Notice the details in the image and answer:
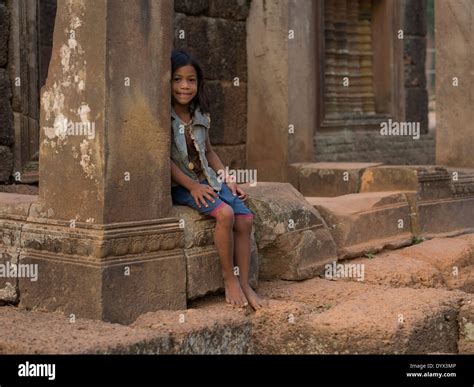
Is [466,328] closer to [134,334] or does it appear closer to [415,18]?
[134,334]

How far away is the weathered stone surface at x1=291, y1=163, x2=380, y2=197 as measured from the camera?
27.1ft

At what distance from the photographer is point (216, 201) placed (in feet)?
16.9

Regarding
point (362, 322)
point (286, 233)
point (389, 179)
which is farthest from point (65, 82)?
point (389, 179)

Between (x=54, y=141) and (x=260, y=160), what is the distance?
17.4 feet

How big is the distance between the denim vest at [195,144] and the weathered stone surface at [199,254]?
249 millimetres

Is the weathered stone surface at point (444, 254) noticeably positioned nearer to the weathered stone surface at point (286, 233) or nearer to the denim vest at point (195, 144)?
the weathered stone surface at point (286, 233)

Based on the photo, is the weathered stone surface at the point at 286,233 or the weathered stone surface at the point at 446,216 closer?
the weathered stone surface at the point at 286,233

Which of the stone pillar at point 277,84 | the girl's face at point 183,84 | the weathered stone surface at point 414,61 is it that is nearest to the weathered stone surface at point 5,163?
the girl's face at point 183,84

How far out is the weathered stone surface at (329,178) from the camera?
A: 27.1ft

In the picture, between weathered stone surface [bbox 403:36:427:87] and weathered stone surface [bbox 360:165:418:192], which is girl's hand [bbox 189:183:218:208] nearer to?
weathered stone surface [bbox 360:165:418:192]

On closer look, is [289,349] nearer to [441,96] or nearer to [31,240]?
[31,240]

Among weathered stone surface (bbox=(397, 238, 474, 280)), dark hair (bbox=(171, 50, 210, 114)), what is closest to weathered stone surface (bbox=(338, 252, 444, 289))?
weathered stone surface (bbox=(397, 238, 474, 280))

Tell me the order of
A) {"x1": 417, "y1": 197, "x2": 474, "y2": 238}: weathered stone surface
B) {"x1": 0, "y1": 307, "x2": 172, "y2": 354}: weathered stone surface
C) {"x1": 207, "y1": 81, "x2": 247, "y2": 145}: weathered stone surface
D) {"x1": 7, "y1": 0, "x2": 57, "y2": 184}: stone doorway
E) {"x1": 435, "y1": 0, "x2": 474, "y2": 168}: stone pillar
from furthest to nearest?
{"x1": 207, "y1": 81, "x2": 247, "y2": 145}: weathered stone surface, {"x1": 435, "y1": 0, "x2": 474, "y2": 168}: stone pillar, {"x1": 7, "y1": 0, "x2": 57, "y2": 184}: stone doorway, {"x1": 417, "y1": 197, "x2": 474, "y2": 238}: weathered stone surface, {"x1": 0, "y1": 307, "x2": 172, "y2": 354}: weathered stone surface

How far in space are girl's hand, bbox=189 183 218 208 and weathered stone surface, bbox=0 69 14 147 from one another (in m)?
3.00
